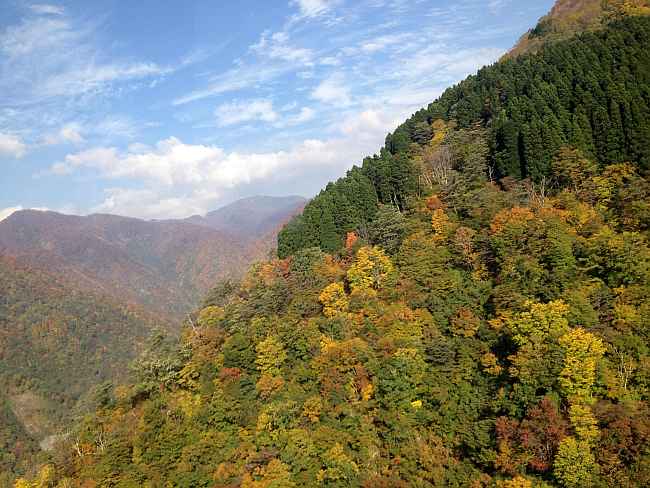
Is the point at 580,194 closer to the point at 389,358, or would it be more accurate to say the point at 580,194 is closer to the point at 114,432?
the point at 389,358

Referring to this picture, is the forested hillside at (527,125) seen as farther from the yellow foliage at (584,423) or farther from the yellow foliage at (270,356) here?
the yellow foliage at (584,423)

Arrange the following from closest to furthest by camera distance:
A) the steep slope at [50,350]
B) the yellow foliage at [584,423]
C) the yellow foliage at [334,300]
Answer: the yellow foliage at [584,423], the yellow foliage at [334,300], the steep slope at [50,350]

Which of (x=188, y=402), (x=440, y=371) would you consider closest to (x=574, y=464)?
(x=440, y=371)

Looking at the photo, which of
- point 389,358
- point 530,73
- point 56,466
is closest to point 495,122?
point 530,73

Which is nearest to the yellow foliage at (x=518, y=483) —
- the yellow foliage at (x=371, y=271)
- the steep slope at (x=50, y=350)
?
the yellow foliage at (x=371, y=271)

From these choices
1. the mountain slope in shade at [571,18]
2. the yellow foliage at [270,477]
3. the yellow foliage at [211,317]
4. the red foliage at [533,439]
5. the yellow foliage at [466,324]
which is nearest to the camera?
the red foliage at [533,439]
